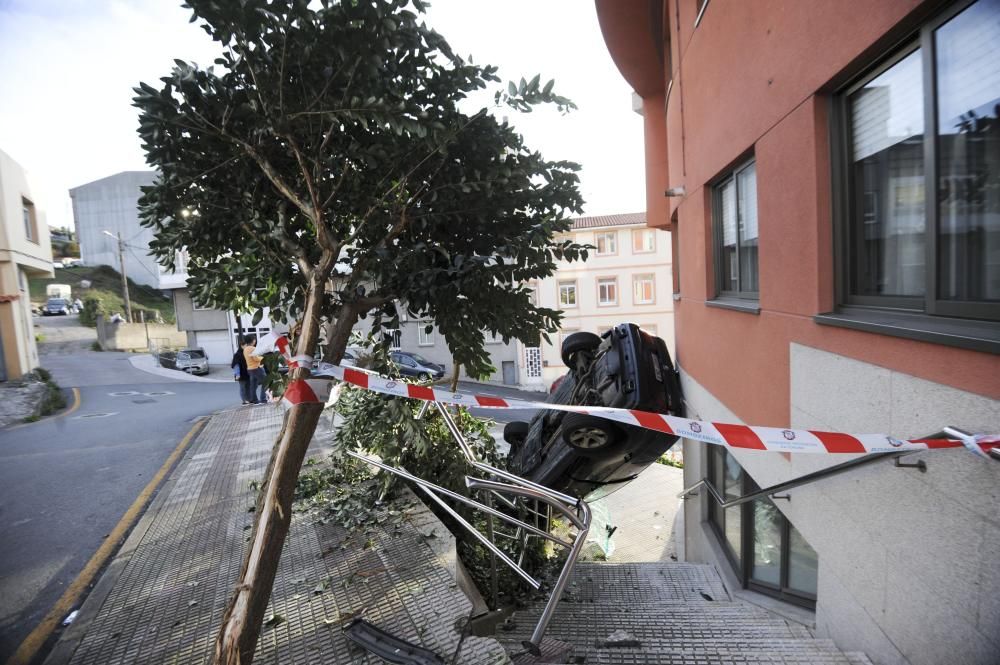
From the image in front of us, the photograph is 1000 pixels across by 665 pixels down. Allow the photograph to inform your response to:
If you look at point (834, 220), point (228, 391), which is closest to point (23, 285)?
point (228, 391)

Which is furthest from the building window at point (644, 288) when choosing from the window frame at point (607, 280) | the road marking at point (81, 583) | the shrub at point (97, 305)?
the shrub at point (97, 305)

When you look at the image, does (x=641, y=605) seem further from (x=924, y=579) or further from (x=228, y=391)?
(x=228, y=391)

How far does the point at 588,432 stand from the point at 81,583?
4129 millimetres

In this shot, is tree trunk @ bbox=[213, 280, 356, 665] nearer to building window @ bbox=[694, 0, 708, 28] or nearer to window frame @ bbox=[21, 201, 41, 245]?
building window @ bbox=[694, 0, 708, 28]

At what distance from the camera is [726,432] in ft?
8.99

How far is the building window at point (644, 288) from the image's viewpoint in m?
30.1

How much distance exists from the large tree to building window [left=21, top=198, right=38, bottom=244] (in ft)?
71.0

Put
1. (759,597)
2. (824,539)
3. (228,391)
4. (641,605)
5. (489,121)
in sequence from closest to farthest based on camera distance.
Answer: (824,539)
(489,121)
(641,605)
(759,597)
(228,391)

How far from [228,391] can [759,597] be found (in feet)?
48.3

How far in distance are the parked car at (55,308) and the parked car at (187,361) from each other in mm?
18876

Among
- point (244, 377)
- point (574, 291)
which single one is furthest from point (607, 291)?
point (244, 377)

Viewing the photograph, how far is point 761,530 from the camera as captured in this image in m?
5.36

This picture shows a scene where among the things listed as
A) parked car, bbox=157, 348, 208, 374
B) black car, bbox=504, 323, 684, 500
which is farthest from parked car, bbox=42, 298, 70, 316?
black car, bbox=504, 323, 684, 500

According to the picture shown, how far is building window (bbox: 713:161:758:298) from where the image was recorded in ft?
15.2
